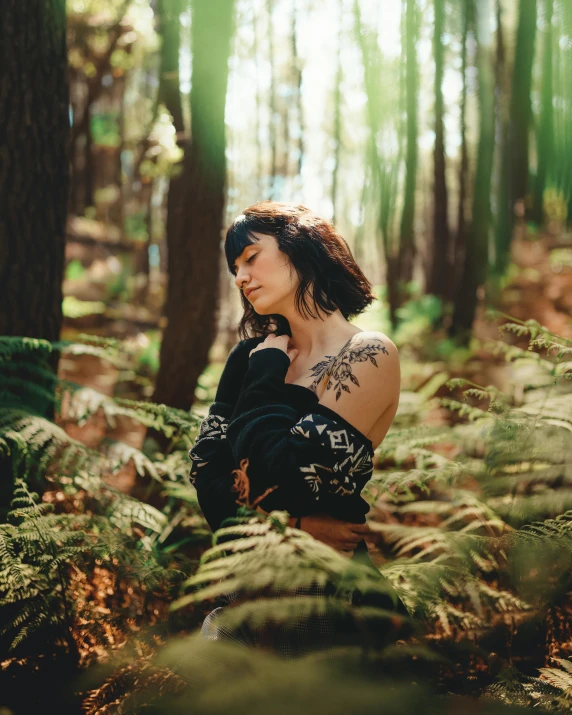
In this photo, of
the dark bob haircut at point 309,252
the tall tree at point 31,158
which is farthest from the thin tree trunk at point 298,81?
the dark bob haircut at point 309,252

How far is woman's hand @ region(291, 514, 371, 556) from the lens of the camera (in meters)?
2.04

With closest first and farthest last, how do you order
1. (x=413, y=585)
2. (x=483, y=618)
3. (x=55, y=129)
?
1. (x=413, y=585)
2. (x=483, y=618)
3. (x=55, y=129)

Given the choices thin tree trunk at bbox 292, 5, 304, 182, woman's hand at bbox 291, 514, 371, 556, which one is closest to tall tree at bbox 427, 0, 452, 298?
thin tree trunk at bbox 292, 5, 304, 182

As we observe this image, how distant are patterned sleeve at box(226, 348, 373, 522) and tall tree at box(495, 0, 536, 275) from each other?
33.0ft

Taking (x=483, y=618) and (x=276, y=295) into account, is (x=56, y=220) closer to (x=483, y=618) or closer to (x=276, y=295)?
(x=276, y=295)

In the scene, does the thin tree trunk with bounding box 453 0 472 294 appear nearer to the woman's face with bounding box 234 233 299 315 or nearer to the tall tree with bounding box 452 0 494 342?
the tall tree with bounding box 452 0 494 342

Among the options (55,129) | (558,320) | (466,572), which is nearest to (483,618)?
(466,572)

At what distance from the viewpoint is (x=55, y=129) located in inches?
148

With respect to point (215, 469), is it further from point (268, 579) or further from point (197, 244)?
point (197, 244)

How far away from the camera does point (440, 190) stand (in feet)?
41.5

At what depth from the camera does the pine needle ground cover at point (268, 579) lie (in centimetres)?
153

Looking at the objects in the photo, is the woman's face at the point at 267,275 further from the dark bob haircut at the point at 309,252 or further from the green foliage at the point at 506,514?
the green foliage at the point at 506,514

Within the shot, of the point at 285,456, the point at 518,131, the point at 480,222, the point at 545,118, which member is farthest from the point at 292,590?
the point at 518,131

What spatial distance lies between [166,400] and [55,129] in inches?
98.3
